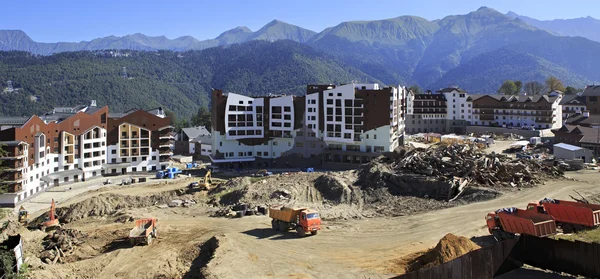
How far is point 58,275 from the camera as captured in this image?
87.4 ft

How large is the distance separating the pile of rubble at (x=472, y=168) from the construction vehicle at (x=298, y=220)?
15.3m

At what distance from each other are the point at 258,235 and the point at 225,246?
A: 13.3ft

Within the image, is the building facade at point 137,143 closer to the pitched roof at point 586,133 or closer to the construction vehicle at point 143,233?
the construction vehicle at point 143,233

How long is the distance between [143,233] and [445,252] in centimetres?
2012

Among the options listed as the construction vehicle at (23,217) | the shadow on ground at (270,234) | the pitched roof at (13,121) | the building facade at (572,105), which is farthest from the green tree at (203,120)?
the shadow on ground at (270,234)

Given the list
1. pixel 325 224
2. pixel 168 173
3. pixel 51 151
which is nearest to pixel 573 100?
pixel 168 173

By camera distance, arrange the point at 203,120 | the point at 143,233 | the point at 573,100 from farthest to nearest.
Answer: the point at 203,120 → the point at 573,100 → the point at 143,233


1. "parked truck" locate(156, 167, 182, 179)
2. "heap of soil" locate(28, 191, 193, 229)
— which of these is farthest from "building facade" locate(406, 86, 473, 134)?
"heap of soil" locate(28, 191, 193, 229)

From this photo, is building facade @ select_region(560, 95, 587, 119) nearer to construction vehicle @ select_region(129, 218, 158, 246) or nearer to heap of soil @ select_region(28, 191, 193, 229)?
heap of soil @ select_region(28, 191, 193, 229)

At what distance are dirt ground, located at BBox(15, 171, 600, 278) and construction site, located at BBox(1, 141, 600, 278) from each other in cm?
8

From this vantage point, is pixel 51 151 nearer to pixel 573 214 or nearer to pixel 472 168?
pixel 472 168

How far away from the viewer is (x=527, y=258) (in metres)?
22.8

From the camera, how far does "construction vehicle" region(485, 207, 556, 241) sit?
25.6 meters

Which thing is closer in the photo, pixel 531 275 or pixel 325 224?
pixel 531 275
